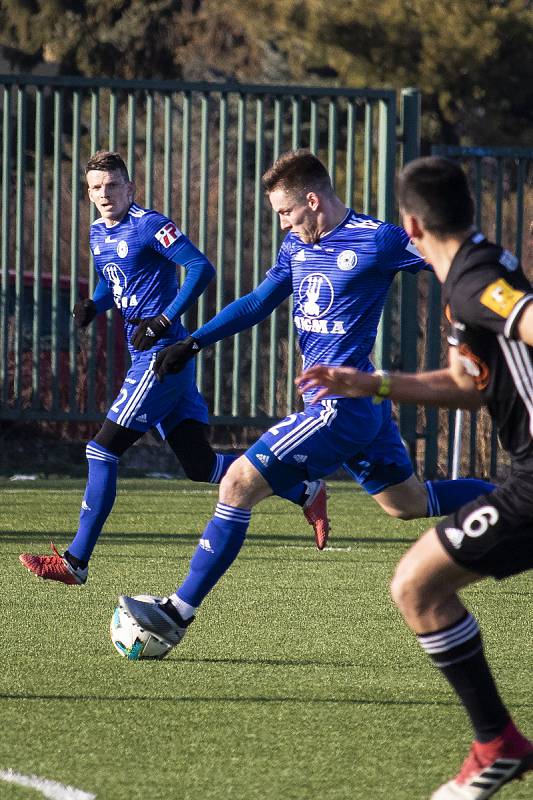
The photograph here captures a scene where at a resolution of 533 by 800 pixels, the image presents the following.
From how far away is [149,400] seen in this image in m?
7.54

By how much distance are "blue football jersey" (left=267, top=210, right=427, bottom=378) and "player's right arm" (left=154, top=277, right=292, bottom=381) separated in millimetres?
133

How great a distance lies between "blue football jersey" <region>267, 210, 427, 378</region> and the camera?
20.9ft

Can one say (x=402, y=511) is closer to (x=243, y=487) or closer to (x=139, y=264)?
(x=243, y=487)

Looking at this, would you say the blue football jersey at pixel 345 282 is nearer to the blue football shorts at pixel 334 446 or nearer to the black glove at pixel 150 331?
the blue football shorts at pixel 334 446

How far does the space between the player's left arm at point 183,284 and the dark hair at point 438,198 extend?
10.8 ft

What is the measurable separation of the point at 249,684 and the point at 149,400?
226 centimetres

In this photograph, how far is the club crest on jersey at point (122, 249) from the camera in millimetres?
7730

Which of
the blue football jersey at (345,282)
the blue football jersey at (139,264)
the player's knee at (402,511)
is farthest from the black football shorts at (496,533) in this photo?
the blue football jersey at (139,264)

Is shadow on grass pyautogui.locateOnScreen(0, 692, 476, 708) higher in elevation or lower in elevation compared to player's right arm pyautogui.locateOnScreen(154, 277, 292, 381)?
lower

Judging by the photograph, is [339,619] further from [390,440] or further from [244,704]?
[244,704]

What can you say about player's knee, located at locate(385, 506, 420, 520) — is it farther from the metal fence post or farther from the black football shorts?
the metal fence post

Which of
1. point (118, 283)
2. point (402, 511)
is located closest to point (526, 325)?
point (402, 511)

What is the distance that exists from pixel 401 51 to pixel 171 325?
60.4ft

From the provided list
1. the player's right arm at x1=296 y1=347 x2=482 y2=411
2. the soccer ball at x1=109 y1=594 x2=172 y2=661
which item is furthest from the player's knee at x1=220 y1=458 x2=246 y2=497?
the player's right arm at x1=296 y1=347 x2=482 y2=411
